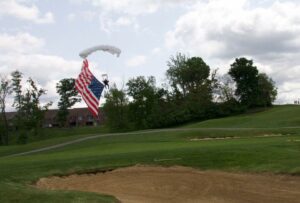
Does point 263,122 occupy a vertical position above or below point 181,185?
above

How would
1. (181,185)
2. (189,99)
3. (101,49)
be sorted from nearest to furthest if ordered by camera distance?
1. (181,185)
2. (101,49)
3. (189,99)

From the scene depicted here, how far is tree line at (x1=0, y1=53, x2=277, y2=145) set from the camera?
295 feet

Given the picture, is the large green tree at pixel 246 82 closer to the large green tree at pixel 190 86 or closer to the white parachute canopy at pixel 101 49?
the large green tree at pixel 190 86

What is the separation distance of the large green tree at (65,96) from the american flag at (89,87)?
321 ft

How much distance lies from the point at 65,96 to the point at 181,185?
10628 centimetres

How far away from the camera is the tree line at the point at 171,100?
8988 centimetres

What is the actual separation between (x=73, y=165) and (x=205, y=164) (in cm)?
654

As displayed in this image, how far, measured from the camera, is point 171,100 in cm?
10038

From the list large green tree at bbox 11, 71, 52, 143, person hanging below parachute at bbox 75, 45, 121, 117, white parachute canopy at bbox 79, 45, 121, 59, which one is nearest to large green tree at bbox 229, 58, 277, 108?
large green tree at bbox 11, 71, 52, 143

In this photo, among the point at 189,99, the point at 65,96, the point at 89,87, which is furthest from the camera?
the point at 65,96

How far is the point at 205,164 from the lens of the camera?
23.0 m

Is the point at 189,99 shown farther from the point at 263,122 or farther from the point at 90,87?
the point at 90,87

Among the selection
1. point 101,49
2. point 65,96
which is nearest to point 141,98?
point 65,96

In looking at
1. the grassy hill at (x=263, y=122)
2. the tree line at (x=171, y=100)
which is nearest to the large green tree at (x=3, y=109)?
the tree line at (x=171, y=100)
